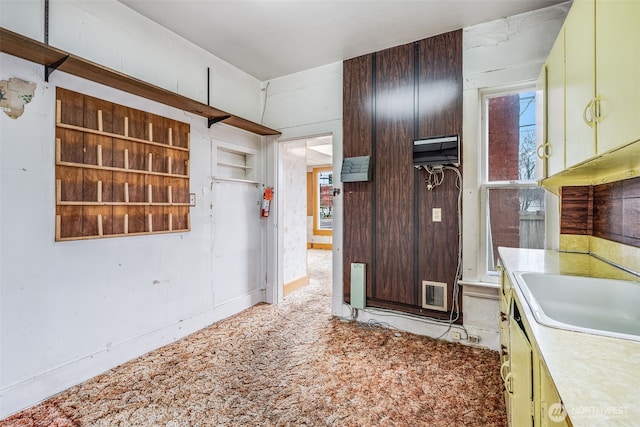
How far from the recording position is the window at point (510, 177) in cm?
255

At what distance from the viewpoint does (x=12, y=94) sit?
1.83 meters

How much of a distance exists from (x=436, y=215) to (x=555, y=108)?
1.31m

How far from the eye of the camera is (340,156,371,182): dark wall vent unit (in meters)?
3.09

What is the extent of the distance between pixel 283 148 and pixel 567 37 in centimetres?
299

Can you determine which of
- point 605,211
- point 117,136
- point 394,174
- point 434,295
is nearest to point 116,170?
point 117,136

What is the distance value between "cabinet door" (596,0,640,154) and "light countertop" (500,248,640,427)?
23.6 inches

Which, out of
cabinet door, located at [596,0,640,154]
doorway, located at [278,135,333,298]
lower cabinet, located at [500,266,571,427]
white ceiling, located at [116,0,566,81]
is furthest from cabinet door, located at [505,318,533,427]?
doorway, located at [278,135,333,298]

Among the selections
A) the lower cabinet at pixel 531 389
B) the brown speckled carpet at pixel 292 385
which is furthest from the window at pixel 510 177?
the lower cabinet at pixel 531 389

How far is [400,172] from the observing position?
3.00m

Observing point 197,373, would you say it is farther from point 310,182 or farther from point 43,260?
point 310,182

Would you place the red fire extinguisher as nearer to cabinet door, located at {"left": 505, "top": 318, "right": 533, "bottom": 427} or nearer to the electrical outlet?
the electrical outlet

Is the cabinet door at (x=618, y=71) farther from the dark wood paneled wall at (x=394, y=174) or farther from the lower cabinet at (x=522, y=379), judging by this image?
the dark wood paneled wall at (x=394, y=174)

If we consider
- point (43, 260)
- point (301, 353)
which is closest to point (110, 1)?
point (43, 260)

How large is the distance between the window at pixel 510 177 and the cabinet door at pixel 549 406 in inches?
85.7
